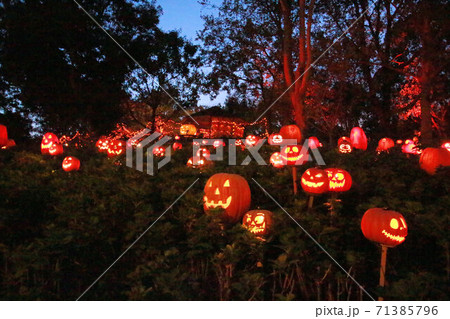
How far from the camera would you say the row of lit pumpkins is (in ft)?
11.1

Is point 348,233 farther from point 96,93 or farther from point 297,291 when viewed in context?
point 96,93

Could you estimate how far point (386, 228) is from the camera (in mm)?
3348

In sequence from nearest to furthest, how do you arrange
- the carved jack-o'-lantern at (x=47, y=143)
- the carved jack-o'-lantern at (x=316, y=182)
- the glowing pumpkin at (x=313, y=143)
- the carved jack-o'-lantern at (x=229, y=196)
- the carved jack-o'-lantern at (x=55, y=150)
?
1. the carved jack-o'-lantern at (x=316, y=182)
2. the carved jack-o'-lantern at (x=229, y=196)
3. the glowing pumpkin at (x=313, y=143)
4. the carved jack-o'-lantern at (x=55, y=150)
5. the carved jack-o'-lantern at (x=47, y=143)

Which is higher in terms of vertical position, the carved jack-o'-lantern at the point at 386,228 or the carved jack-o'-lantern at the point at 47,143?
the carved jack-o'-lantern at the point at 47,143

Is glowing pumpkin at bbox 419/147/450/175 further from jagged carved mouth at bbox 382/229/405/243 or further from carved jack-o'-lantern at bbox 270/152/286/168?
jagged carved mouth at bbox 382/229/405/243

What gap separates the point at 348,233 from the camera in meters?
3.95

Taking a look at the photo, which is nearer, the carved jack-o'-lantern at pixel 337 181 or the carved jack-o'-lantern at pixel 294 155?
the carved jack-o'-lantern at pixel 337 181

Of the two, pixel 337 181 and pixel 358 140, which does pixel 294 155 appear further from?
pixel 358 140

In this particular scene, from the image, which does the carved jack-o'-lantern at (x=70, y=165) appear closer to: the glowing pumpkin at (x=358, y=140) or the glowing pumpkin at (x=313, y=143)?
the glowing pumpkin at (x=313, y=143)

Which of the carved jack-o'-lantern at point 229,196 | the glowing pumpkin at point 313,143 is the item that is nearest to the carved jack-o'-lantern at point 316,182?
the carved jack-o'-lantern at point 229,196

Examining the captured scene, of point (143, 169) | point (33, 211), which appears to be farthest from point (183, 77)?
point (33, 211)

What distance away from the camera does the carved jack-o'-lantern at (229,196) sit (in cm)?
484

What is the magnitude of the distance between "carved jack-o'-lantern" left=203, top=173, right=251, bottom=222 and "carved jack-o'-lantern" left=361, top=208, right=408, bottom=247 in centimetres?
183

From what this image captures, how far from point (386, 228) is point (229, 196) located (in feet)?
6.82
